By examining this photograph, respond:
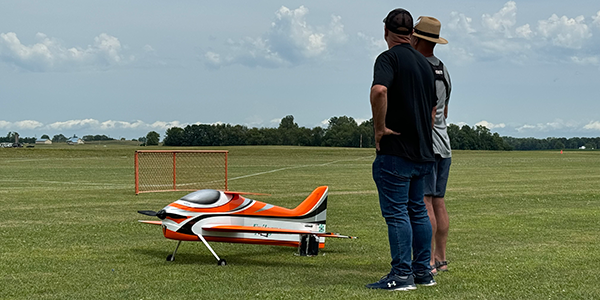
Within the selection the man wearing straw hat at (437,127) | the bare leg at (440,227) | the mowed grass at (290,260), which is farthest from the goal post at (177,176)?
the man wearing straw hat at (437,127)

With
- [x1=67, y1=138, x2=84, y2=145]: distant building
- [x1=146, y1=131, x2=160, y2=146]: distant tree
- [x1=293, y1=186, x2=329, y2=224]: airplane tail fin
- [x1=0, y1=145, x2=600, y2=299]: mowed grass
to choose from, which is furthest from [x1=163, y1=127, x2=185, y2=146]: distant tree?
[x1=293, y1=186, x2=329, y2=224]: airplane tail fin

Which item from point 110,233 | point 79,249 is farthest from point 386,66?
point 110,233

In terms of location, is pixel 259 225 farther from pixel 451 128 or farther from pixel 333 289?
pixel 451 128

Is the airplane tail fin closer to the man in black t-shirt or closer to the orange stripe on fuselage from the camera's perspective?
the orange stripe on fuselage

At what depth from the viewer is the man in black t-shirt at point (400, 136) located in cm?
581

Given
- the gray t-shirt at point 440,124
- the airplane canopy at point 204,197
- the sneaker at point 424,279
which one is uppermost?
the gray t-shirt at point 440,124

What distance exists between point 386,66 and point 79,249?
5854 millimetres

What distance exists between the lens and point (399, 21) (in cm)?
594

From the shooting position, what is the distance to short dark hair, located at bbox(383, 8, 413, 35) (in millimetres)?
5906

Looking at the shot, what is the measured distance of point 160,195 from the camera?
21734 mm

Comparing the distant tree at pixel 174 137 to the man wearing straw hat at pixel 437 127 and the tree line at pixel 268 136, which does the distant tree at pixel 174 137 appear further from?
the man wearing straw hat at pixel 437 127

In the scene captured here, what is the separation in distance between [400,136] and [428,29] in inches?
57.1

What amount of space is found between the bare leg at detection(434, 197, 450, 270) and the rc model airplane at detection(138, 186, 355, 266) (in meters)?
1.39

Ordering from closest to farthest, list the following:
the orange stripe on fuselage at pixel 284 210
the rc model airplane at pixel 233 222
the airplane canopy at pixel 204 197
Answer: the rc model airplane at pixel 233 222 → the airplane canopy at pixel 204 197 → the orange stripe on fuselage at pixel 284 210
